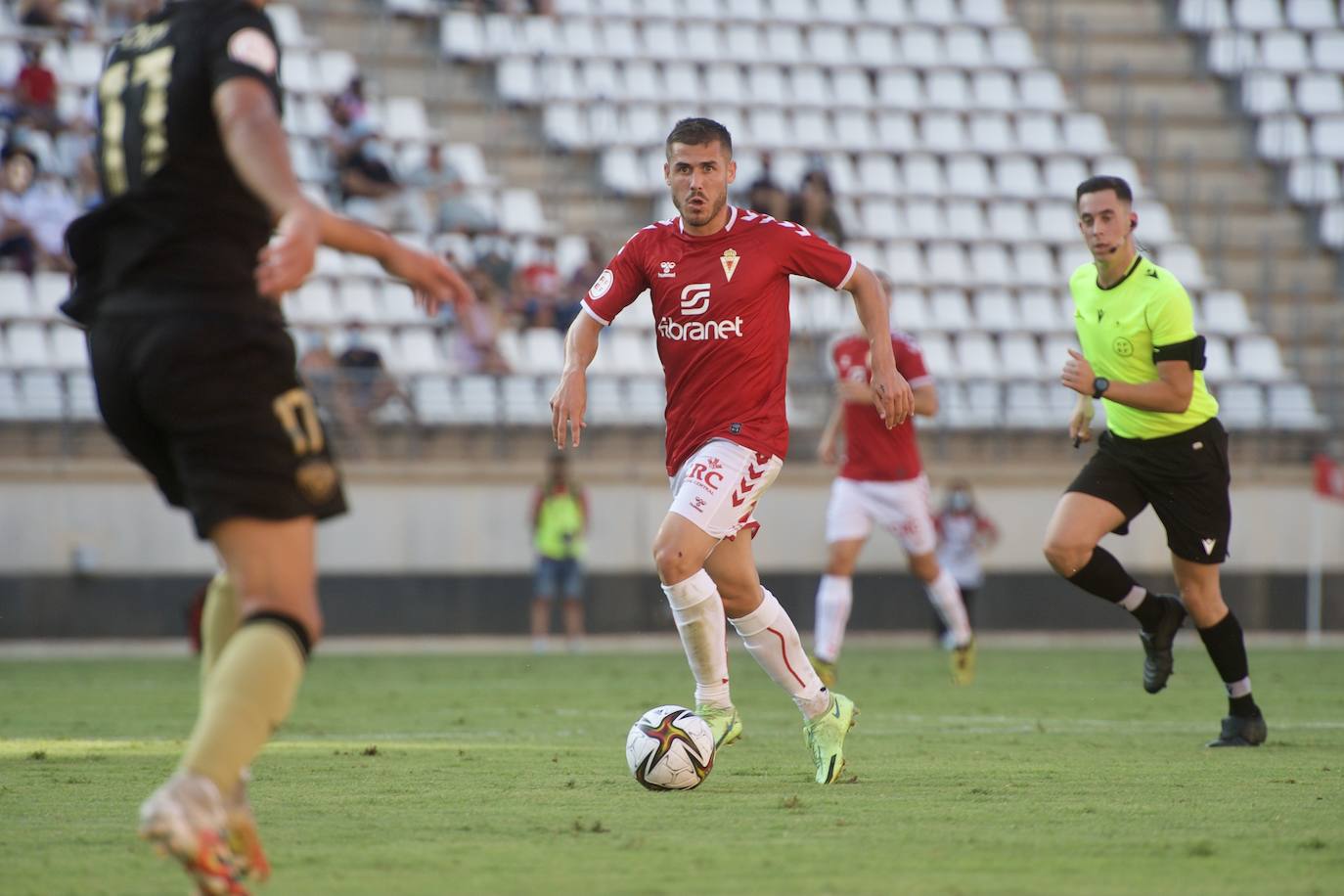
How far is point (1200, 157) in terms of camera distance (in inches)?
1027

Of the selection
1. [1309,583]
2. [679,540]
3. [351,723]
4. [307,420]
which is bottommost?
[1309,583]

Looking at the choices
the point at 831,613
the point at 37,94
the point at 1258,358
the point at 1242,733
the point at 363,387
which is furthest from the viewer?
the point at 1258,358

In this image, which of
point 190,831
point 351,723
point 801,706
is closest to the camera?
point 190,831

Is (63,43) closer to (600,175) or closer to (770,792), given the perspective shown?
(600,175)

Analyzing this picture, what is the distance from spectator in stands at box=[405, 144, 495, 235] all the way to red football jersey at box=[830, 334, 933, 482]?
328 inches

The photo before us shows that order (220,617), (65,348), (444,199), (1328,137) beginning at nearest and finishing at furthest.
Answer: (220,617), (65,348), (444,199), (1328,137)

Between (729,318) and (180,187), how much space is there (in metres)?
3.21

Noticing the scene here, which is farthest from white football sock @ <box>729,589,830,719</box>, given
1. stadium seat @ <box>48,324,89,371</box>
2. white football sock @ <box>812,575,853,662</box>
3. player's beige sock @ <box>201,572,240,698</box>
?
stadium seat @ <box>48,324,89,371</box>

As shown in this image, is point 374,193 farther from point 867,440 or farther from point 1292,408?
point 1292,408

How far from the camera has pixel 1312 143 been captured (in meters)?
25.8

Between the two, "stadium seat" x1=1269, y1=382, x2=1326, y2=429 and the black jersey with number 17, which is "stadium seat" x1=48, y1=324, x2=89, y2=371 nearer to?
"stadium seat" x1=1269, y1=382, x2=1326, y2=429

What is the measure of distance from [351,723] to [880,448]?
5092 mm

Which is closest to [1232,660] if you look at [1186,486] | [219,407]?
[1186,486]

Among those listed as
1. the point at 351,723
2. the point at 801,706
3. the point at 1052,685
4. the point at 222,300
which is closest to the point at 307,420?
the point at 222,300
